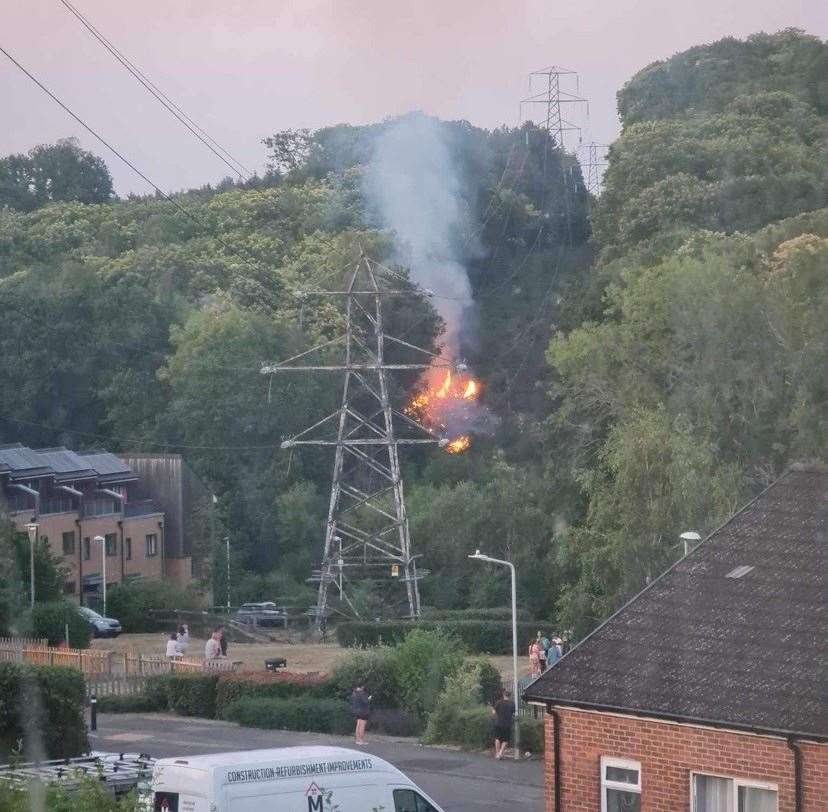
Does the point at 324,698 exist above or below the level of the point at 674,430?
below

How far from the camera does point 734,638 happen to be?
1572 cm

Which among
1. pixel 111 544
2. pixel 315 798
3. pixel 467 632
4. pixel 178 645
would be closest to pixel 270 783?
pixel 315 798

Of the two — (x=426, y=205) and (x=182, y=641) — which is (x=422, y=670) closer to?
(x=182, y=641)

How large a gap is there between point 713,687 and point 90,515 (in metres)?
42.8

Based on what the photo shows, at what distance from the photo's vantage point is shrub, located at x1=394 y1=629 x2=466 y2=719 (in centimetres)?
2967

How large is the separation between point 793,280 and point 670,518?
705 centimetres

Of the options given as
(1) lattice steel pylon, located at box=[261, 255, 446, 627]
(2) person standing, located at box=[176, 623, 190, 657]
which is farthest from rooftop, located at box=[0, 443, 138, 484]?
(2) person standing, located at box=[176, 623, 190, 657]

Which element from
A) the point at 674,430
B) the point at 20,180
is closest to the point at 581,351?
the point at 674,430

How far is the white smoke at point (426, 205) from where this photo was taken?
239ft

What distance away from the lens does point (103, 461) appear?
59.6 meters

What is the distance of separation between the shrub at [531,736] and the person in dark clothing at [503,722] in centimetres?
22

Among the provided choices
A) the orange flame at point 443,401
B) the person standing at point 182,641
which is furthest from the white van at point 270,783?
the orange flame at point 443,401

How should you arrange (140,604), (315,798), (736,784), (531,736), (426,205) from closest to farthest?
(736,784) < (315,798) < (531,736) < (140,604) < (426,205)

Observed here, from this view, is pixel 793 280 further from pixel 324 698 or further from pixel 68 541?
pixel 68 541
